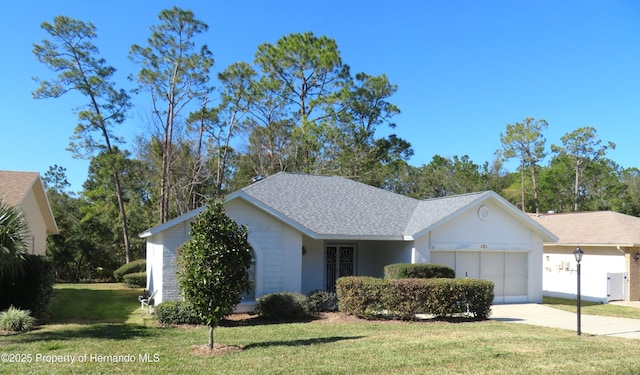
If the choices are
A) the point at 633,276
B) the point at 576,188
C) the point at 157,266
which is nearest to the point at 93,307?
the point at 157,266

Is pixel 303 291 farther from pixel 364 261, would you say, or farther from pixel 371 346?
pixel 371 346

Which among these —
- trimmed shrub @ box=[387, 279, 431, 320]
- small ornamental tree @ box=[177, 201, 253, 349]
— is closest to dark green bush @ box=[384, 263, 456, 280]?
trimmed shrub @ box=[387, 279, 431, 320]

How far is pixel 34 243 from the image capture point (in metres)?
22.2

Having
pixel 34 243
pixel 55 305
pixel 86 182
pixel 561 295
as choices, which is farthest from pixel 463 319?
pixel 86 182

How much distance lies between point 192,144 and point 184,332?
83.9 ft

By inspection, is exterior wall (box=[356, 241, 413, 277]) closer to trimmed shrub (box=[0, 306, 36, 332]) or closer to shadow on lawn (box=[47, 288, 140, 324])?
shadow on lawn (box=[47, 288, 140, 324])

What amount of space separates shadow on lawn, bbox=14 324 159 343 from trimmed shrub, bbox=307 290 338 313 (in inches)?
208

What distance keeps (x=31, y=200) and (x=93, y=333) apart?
501 inches

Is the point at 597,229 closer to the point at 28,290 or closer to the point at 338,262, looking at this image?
the point at 338,262

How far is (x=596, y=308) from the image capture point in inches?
784

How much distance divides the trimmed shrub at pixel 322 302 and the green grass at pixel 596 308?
901 cm

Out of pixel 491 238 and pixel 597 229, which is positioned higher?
pixel 597 229

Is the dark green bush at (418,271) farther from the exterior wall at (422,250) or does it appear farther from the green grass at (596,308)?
the green grass at (596,308)

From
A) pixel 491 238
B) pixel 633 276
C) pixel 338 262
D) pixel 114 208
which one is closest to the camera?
pixel 491 238
